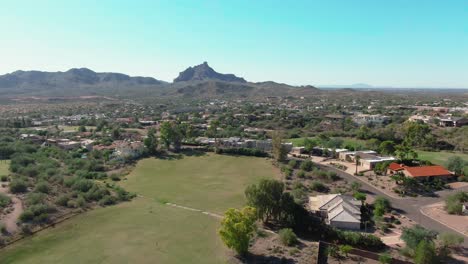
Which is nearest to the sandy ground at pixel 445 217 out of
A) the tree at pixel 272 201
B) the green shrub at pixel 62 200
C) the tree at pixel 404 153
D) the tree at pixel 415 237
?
the tree at pixel 415 237

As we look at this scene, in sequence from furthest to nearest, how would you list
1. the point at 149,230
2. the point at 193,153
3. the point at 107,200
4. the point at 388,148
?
the point at 193,153 < the point at 388,148 < the point at 107,200 < the point at 149,230

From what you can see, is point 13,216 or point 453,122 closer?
point 13,216

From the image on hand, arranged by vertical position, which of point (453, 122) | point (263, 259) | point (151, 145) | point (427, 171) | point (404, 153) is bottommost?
point (263, 259)

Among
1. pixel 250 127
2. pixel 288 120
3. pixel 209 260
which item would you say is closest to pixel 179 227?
pixel 209 260

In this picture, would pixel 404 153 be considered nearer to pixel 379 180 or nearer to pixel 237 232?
pixel 379 180

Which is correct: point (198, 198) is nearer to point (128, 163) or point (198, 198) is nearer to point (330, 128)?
point (128, 163)

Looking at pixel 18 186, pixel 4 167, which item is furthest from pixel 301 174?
pixel 4 167

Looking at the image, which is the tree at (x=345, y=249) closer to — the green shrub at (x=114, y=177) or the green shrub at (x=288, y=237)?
the green shrub at (x=288, y=237)
